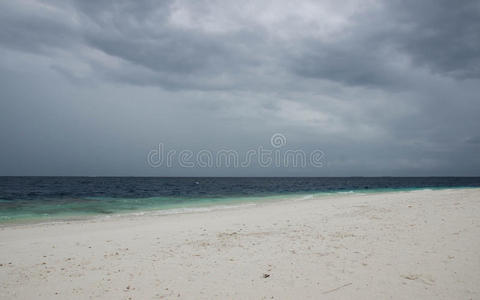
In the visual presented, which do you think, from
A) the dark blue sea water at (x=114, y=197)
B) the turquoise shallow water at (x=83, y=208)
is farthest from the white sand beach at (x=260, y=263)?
the dark blue sea water at (x=114, y=197)

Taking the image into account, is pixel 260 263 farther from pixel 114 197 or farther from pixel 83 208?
pixel 114 197

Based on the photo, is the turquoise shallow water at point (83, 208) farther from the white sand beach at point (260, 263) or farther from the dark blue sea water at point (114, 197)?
the white sand beach at point (260, 263)

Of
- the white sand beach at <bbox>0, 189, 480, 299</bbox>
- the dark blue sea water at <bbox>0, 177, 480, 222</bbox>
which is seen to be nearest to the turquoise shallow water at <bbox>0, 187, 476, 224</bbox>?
the dark blue sea water at <bbox>0, 177, 480, 222</bbox>

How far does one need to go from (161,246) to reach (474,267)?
7.61 metres

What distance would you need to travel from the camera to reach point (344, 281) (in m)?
5.17

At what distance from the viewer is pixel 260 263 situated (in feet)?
20.7

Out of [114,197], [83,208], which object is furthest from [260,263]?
[114,197]

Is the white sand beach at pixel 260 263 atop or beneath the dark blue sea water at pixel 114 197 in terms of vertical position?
atop

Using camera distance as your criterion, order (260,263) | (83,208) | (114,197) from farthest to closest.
Answer: (114,197) → (83,208) → (260,263)

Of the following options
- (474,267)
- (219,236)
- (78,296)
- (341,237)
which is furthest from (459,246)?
(78,296)

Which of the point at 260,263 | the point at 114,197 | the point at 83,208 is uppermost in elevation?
the point at 260,263

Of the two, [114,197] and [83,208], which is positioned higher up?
[83,208]

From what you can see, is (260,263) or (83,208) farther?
(83,208)

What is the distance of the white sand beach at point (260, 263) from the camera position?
4973mm
